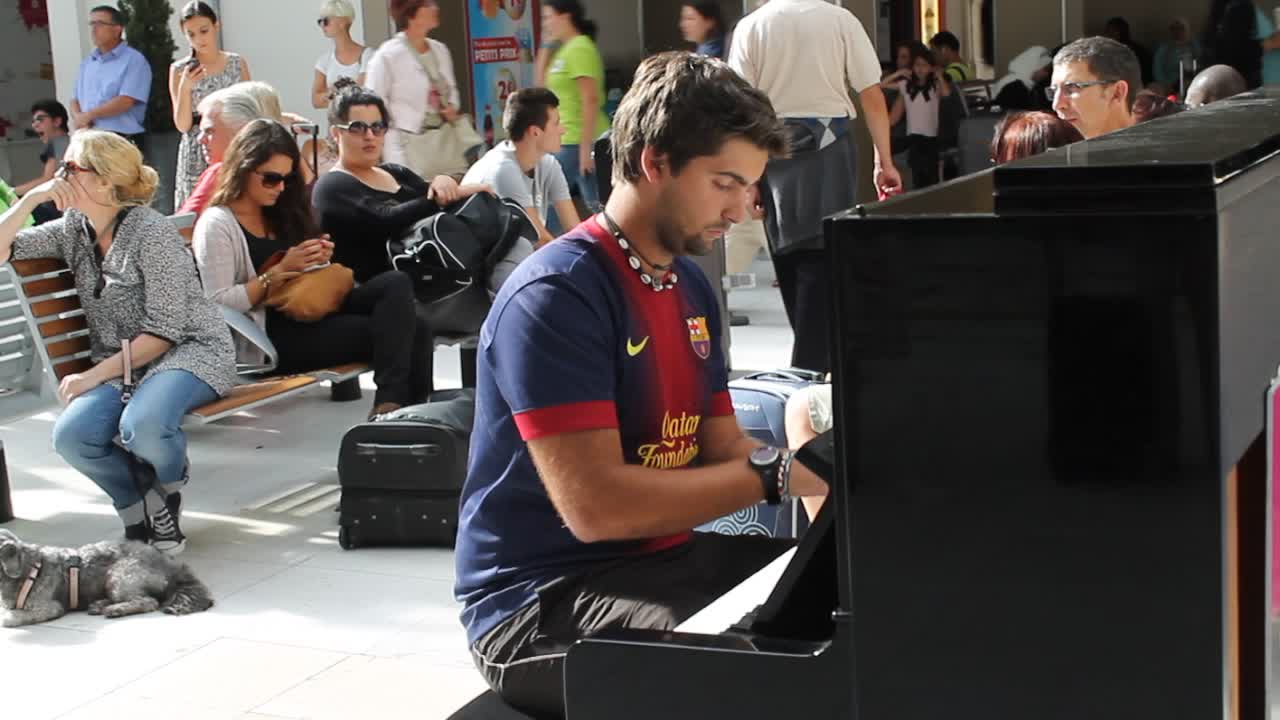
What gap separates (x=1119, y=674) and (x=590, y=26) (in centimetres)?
800

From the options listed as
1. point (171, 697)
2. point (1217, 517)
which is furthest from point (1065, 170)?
point (171, 697)

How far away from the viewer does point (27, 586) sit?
4.58 metres

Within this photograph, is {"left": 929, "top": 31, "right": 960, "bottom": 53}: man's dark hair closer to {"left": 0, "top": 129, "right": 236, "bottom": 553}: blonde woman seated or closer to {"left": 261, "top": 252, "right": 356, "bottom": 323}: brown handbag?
{"left": 261, "top": 252, "right": 356, "bottom": 323}: brown handbag

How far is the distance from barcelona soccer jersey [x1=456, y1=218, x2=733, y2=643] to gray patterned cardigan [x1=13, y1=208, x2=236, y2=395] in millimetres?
3021

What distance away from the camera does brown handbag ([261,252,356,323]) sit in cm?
584

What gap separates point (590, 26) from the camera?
Result: 9.23 m

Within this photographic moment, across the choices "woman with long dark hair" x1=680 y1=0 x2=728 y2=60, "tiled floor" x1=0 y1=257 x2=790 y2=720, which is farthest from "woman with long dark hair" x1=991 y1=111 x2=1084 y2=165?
"woman with long dark hair" x1=680 y1=0 x2=728 y2=60

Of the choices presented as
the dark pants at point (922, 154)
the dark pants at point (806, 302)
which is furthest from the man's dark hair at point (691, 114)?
the dark pants at point (922, 154)

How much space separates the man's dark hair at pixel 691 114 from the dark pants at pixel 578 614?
580 millimetres

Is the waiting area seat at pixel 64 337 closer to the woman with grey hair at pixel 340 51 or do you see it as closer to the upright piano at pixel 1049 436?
the woman with grey hair at pixel 340 51

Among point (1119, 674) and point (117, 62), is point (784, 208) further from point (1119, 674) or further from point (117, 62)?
point (1119, 674)

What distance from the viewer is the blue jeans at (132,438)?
16.6 feet

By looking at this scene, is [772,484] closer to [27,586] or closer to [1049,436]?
[1049,436]

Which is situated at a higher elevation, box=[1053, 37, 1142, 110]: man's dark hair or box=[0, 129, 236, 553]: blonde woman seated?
box=[1053, 37, 1142, 110]: man's dark hair
